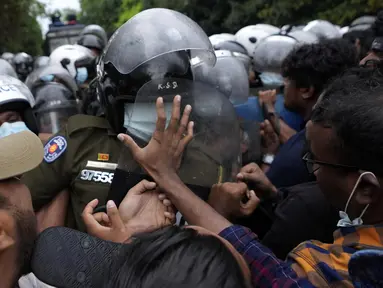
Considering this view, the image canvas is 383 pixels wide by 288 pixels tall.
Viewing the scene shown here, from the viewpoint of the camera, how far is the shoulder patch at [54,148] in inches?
73.7

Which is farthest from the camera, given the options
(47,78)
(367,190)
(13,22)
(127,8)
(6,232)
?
(127,8)

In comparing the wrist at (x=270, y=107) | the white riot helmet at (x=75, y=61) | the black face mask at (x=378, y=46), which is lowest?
the white riot helmet at (x=75, y=61)

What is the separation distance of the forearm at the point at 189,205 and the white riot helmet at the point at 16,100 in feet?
4.91

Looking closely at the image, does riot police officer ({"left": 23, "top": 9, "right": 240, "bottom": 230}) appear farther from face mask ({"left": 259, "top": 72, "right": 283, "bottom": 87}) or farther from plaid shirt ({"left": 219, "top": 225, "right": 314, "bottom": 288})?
face mask ({"left": 259, "top": 72, "right": 283, "bottom": 87})

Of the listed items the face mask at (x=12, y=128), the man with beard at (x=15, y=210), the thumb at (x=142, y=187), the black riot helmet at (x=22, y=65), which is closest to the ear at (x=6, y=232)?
the man with beard at (x=15, y=210)

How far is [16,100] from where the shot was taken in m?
2.76

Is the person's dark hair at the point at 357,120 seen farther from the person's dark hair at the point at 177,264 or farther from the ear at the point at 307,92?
the ear at the point at 307,92

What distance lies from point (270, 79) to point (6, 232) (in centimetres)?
416

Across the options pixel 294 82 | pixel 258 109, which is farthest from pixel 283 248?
pixel 258 109

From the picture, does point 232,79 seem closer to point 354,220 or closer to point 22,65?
point 354,220

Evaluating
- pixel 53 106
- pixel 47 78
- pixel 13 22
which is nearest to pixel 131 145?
pixel 53 106

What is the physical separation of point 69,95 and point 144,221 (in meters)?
2.91

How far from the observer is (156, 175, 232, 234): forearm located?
59.6 inches

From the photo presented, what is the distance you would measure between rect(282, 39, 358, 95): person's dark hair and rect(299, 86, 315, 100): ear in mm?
17
